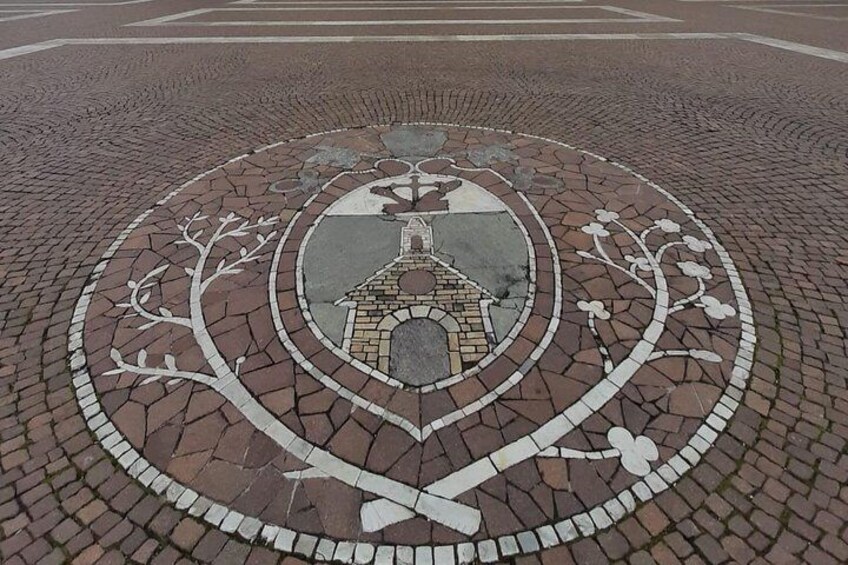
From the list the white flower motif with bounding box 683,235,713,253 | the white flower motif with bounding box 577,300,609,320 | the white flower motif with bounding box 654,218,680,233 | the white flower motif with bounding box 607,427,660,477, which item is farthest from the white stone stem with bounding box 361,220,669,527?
the white flower motif with bounding box 654,218,680,233

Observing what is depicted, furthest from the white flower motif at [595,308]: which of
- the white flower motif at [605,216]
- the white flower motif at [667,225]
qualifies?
the white flower motif at [667,225]

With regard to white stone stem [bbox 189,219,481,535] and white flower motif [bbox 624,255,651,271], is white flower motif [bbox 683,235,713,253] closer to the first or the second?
white flower motif [bbox 624,255,651,271]

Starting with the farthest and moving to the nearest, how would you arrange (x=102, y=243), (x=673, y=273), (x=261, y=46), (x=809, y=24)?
(x=809, y=24)
(x=261, y=46)
(x=102, y=243)
(x=673, y=273)

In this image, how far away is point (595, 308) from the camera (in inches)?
154

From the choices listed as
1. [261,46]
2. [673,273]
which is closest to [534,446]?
[673,273]

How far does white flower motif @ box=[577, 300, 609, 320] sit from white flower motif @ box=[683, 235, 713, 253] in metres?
1.47

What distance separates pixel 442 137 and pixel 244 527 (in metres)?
5.78

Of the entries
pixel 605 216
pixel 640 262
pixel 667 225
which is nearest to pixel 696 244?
pixel 667 225

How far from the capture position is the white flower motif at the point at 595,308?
151 inches

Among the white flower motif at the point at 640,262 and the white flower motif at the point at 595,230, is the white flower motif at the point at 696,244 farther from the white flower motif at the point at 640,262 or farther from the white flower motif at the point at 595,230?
the white flower motif at the point at 595,230

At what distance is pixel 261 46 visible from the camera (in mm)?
12242

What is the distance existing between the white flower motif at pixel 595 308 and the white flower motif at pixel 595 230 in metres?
1.09

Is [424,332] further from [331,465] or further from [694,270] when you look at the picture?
[694,270]

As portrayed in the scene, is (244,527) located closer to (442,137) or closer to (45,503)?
(45,503)
